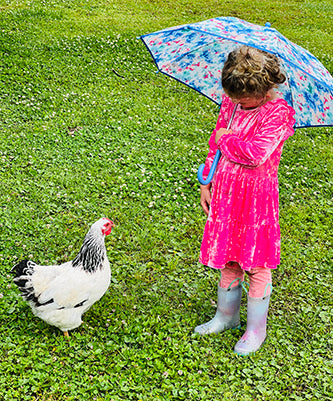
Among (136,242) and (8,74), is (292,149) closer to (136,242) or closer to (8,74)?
(136,242)

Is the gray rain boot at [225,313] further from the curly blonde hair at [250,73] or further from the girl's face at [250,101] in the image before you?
the curly blonde hair at [250,73]

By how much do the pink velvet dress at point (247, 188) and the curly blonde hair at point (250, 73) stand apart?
0.27m

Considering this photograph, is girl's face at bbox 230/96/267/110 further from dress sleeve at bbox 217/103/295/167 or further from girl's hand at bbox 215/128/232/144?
girl's hand at bbox 215/128/232/144

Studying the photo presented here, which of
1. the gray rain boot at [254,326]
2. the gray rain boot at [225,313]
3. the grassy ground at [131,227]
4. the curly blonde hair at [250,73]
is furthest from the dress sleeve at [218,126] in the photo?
the grassy ground at [131,227]

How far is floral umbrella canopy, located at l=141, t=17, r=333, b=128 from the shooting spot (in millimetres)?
3676

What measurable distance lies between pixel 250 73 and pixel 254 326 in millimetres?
2444

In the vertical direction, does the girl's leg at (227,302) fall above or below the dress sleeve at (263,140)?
below

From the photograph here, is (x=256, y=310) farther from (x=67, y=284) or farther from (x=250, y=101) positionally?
(x=250, y=101)

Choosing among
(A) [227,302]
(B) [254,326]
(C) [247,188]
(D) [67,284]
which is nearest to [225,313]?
(A) [227,302]

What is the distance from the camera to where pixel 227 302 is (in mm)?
4582

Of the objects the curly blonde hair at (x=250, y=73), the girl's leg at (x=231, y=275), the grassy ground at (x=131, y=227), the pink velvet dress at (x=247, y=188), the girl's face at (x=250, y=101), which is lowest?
the grassy ground at (x=131, y=227)

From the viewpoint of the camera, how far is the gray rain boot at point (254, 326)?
4.42 metres

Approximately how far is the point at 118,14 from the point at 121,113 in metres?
7.10

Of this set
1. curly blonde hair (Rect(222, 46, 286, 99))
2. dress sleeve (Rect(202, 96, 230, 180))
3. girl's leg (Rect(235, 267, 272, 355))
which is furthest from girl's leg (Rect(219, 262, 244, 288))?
curly blonde hair (Rect(222, 46, 286, 99))
